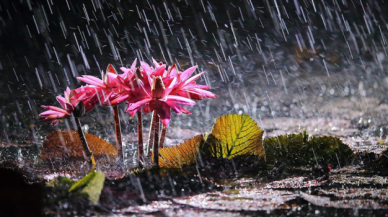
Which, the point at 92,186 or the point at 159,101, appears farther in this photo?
the point at 159,101

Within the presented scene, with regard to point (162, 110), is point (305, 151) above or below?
below

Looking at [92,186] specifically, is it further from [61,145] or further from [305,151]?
[305,151]

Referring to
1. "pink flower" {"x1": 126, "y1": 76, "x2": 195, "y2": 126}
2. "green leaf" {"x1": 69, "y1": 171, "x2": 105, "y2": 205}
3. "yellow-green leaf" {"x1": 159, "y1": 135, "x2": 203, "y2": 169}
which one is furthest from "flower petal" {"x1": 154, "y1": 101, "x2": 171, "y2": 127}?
"green leaf" {"x1": 69, "y1": 171, "x2": 105, "y2": 205}

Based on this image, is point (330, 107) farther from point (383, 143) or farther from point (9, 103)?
point (9, 103)

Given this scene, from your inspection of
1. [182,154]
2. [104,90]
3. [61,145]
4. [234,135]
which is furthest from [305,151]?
[61,145]

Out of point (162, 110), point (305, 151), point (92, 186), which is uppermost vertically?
point (162, 110)

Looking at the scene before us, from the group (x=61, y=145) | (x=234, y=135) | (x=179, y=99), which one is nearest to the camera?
(x=179, y=99)

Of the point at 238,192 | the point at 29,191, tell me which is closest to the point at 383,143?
the point at 238,192
